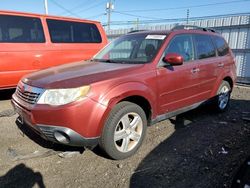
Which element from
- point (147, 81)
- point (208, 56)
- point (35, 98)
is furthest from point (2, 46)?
point (208, 56)

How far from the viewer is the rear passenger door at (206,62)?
4.71 m

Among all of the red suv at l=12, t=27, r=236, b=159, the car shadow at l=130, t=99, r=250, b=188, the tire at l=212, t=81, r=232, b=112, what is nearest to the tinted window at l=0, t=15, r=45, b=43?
the red suv at l=12, t=27, r=236, b=159

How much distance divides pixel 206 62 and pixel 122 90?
224 centimetres

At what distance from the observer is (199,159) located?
3.54 meters

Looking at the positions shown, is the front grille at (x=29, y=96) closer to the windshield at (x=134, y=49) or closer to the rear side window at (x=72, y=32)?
the windshield at (x=134, y=49)

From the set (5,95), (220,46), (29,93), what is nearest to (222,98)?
(220,46)

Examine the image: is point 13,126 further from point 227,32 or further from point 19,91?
point 227,32

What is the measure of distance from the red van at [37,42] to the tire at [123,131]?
363 cm

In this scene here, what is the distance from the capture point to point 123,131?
11.4 feet

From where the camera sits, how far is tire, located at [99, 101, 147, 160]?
10.6 feet

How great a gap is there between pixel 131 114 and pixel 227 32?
8.26 meters

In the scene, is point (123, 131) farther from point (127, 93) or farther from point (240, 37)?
point (240, 37)

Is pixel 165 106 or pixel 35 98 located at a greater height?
pixel 35 98

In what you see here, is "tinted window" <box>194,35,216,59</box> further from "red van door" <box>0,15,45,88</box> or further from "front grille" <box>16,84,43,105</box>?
"red van door" <box>0,15,45,88</box>
